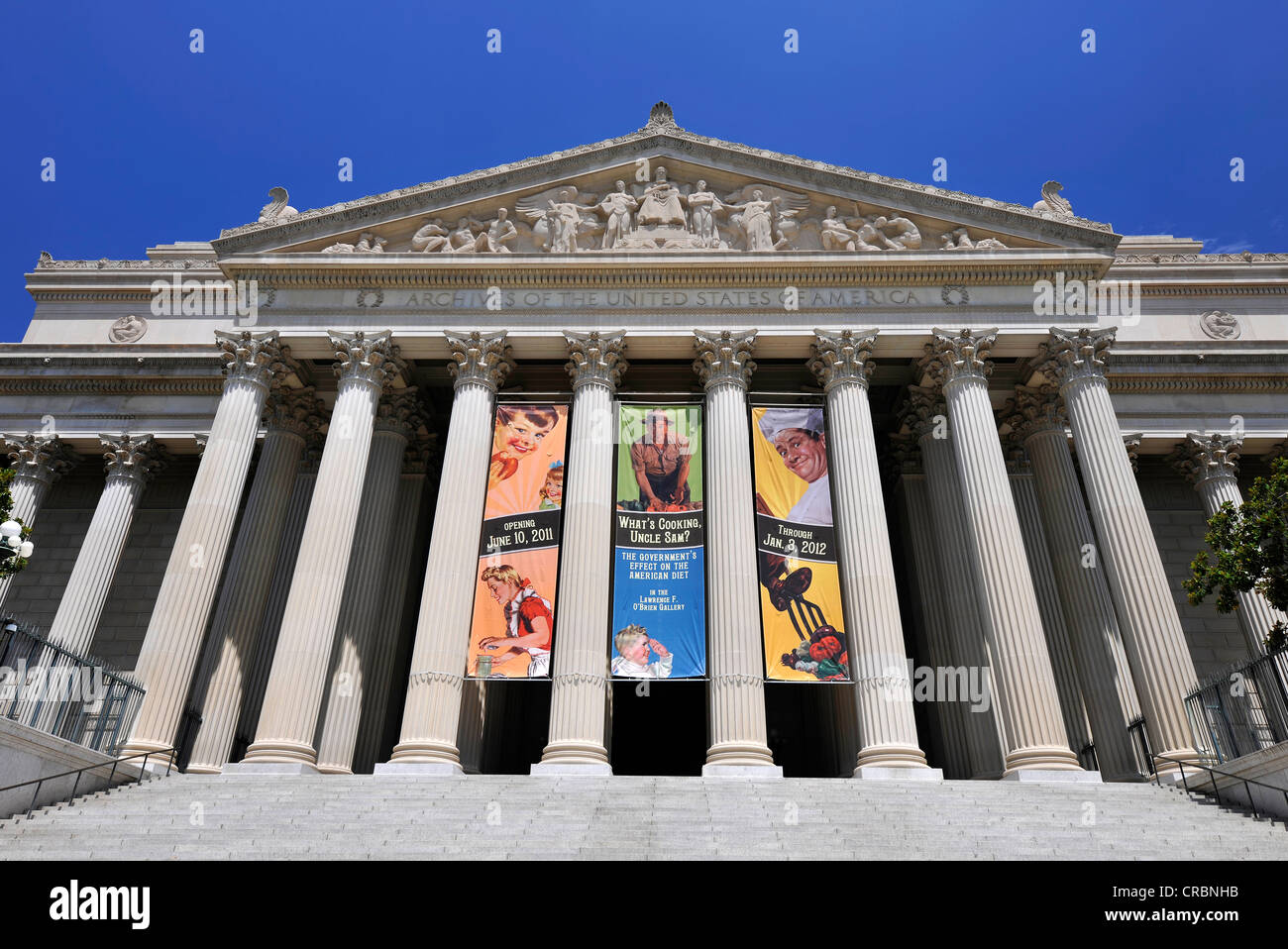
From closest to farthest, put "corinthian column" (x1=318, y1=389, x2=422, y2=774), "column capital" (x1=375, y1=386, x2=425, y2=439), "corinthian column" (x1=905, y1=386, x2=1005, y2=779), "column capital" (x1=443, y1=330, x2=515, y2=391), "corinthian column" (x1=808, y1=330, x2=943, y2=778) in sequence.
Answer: "corinthian column" (x1=808, y1=330, x2=943, y2=778) → "corinthian column" (x1=318, y1=389, x2=422, y2=774) → "corinthian column" (x1=905, y1=386, x2=1005, y2=779) → "column capital" (x1=443, y1=330, x2=515, y2=391) → "column capital" (x1=375, y1=386, x2=425, y2=439)

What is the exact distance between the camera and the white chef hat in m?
21.6

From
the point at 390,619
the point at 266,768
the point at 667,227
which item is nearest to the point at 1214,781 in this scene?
the point at 667,227

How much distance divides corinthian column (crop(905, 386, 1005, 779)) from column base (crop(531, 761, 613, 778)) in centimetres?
929

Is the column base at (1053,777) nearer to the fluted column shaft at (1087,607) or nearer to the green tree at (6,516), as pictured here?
the fluted column shaft at (1087,607)

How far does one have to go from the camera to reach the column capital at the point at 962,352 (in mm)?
21812

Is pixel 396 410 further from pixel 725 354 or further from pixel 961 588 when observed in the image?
pixel 961 588

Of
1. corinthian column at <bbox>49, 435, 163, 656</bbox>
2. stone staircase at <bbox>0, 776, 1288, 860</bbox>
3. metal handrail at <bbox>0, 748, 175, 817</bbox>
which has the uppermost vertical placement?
corinthian column at <bbox>49, 435, 163, 656</bbox>

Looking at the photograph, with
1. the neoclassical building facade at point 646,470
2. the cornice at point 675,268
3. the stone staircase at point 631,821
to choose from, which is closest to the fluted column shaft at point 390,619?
the neoclassical building facade at point 646,470

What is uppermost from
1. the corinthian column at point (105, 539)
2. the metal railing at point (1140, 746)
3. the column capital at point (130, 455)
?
the column capital at point (130, 455)

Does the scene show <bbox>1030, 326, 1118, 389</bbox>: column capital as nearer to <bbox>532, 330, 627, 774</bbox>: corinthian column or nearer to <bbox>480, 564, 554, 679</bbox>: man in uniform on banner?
<bbox>532, 330, 627, 774</bbox>: corinthian column

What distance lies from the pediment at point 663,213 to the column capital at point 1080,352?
8.00ft

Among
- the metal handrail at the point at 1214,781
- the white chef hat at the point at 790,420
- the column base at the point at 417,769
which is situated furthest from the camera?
the white chef hat at the point at 790,420

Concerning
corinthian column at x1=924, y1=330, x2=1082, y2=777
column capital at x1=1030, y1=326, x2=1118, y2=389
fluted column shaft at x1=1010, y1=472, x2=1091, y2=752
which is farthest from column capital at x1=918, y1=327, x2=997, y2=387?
fluted column shaft at x1=1010, y1=472, x2=1091, y2=752

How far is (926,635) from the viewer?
24.7m
